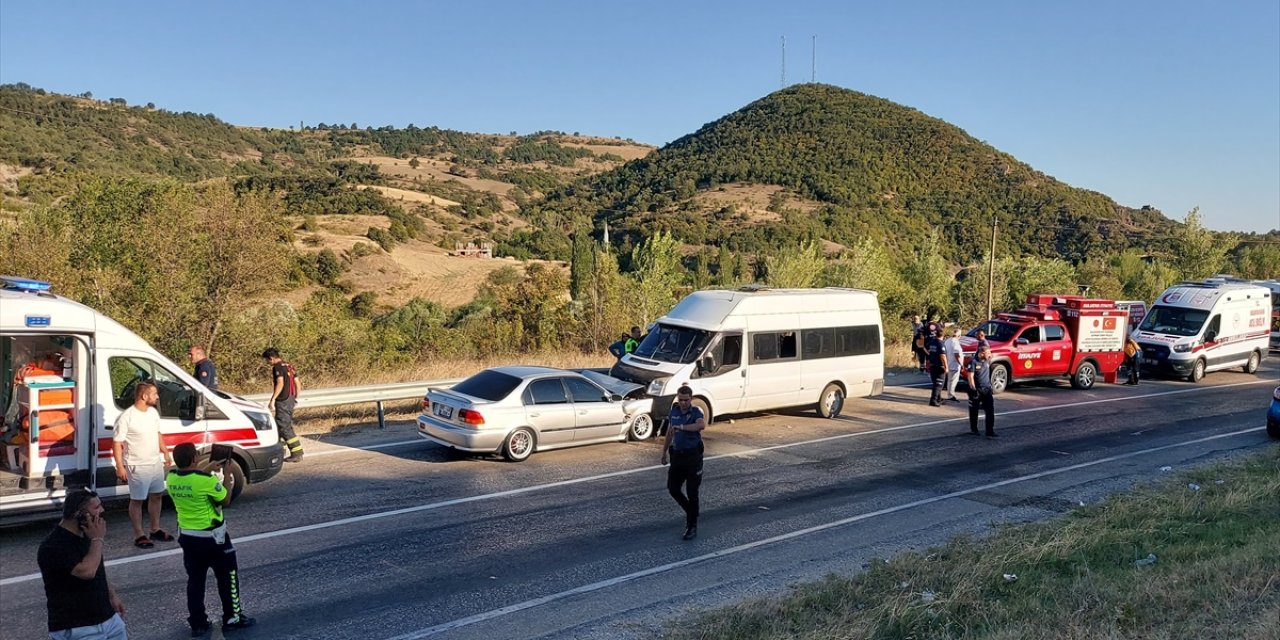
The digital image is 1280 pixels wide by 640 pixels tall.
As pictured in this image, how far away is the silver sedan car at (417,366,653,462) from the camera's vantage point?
12664mm

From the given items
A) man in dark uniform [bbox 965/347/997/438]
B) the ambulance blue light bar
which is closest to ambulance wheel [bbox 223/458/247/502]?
the ambulance blue light bar

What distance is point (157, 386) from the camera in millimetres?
9773

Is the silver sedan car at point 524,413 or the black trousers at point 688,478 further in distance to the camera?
the silver sedan car at point 524,413

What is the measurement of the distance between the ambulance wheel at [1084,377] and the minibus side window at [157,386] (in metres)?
21.3

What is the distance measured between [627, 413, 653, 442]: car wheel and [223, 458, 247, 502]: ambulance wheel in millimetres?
6462

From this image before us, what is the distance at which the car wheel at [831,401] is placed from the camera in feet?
58.2

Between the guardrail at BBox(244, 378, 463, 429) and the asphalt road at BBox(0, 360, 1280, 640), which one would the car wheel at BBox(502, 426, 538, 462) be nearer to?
the asphalt road at BBox(0, 360, 1280, 640)

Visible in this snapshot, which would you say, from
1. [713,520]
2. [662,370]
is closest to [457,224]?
[662,370]

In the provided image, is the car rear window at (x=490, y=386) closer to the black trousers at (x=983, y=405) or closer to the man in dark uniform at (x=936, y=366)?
the black trousers at (x=983, y=405)

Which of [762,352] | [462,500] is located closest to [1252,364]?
[762,352]

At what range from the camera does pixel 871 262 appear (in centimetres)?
4462

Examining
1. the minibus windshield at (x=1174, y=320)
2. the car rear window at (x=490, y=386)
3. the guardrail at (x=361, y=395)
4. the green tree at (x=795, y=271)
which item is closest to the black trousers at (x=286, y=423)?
the guardrail at (x=361, y=395)

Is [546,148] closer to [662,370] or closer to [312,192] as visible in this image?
[312,192]

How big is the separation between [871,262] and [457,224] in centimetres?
5244
